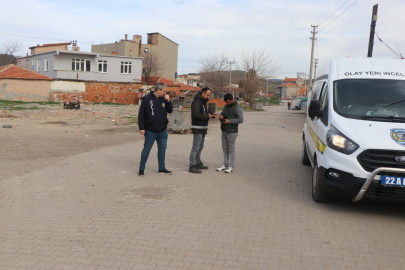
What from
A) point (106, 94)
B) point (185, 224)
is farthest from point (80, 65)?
point (185, 224)

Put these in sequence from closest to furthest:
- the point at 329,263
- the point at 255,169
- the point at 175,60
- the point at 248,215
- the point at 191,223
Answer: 1. the point at 329,263
2. the point at 191,223
3. the point at 248,215
4. the point at 255,169
5. the point at 175,60

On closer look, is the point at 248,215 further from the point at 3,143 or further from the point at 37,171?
the point at 3,143

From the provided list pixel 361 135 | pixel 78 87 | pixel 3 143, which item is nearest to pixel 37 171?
pixel 3 143

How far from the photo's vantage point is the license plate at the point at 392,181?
5234mm

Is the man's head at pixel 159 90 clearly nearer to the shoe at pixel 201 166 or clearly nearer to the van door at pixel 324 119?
the shoe at pixel 201 166

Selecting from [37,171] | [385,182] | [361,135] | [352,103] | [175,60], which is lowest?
[37,171]

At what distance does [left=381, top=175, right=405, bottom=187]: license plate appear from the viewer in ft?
17.2

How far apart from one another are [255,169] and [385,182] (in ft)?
13.4

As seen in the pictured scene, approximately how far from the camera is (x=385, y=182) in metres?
5.27

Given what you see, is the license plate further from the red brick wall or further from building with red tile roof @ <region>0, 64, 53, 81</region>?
building with red tile roof @ <region>0, 64, 53, 81</region>

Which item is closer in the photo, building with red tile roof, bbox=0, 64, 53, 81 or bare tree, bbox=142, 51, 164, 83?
building with red tile roof, bbox=0, 64, 53, 81

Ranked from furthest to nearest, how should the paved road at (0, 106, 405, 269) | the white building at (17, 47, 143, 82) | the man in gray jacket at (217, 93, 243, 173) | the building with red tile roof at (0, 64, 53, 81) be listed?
the white building at (17, 47, 143, 82)
the building with red tile roof at (0, 64, 53, 81)
the man in gray jacket at (217, 93, 243, 173)
the paved road at (0, 106, 405, 269)

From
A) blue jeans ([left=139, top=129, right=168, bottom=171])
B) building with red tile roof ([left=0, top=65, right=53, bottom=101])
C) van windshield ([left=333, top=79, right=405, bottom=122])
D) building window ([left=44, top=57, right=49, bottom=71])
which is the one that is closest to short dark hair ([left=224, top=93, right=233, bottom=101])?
blue jeans ([left=139, top=129, right=168, bottom=171])

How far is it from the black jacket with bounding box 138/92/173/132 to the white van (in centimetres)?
313
